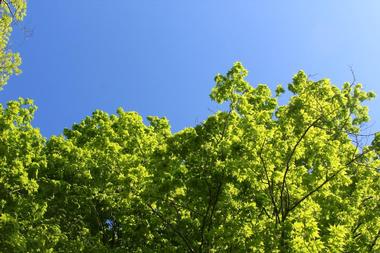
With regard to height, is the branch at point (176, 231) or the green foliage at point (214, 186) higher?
the green foliage at point (214, 186)

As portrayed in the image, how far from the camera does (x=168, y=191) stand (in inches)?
666

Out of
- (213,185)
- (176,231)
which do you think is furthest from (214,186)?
(176,231)

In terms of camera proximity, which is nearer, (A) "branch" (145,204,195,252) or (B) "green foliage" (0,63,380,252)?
(B) "green foliage" (0,63,380,252)

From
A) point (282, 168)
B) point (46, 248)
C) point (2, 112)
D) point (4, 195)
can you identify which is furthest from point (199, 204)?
point (2, 112)

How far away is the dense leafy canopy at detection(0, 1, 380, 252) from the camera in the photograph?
16.4m

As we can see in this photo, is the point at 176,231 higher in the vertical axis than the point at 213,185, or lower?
lower

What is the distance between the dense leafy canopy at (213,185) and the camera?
53.9 feet

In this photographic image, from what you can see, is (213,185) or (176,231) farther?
(176,231)

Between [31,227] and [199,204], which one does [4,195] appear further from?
[199,204]

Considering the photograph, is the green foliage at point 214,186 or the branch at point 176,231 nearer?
the green foliage at point 214,186

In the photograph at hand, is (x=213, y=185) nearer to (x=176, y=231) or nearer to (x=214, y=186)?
(x=214, y=186)

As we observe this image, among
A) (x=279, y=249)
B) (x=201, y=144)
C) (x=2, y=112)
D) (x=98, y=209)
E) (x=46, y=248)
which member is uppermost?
(x=2, y=112)

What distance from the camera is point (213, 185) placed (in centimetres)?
1669

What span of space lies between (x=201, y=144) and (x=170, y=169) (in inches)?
57.3
